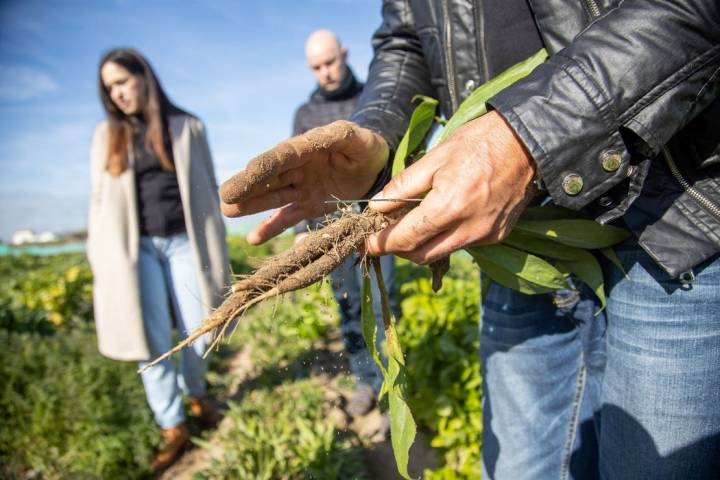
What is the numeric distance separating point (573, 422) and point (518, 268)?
2.25 ft

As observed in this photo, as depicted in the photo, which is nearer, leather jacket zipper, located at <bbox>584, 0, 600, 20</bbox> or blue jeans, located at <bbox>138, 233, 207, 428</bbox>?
leather jacket zipper, located at <bbox>584, 0, 600, 20</bbox>

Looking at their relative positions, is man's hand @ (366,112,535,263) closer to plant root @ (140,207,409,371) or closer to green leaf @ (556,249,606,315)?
plant root @ (140,207,409,371)

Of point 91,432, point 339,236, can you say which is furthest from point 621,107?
point 91,432

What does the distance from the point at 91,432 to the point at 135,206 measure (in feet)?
5.47

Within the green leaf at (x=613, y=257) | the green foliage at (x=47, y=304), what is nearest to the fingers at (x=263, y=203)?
the green leaf at (x=613, y=257)

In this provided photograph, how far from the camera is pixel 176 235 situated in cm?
300

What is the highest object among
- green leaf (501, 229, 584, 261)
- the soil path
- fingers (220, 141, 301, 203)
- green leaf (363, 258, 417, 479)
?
fingers (220, 141, 301, 203)

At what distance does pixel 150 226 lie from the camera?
2904mm

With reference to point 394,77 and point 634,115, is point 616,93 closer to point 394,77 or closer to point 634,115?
point 634,115

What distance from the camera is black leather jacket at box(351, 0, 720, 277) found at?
0.82 metres

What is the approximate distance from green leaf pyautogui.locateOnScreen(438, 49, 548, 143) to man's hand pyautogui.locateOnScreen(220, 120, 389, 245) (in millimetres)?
253

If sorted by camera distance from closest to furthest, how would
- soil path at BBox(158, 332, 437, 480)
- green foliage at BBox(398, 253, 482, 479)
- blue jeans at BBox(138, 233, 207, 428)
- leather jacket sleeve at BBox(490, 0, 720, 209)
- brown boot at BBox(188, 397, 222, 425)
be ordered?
leather jacket sleeve at BBox(490, 0, 720, 209), green foliage at BBox(398, 253, 482, 479), soil path at BBox(158, 332, 437, 480), blue jeans at BBox(138, 233, 207, 428), brown boot at BBox(188, 397, 222, 425)

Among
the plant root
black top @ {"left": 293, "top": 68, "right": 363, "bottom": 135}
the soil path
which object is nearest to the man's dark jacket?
black top @ {"left": 293, "top": 68, "right": 363, "bottom": 135}

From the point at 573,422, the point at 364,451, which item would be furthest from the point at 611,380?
the point at 364,451
